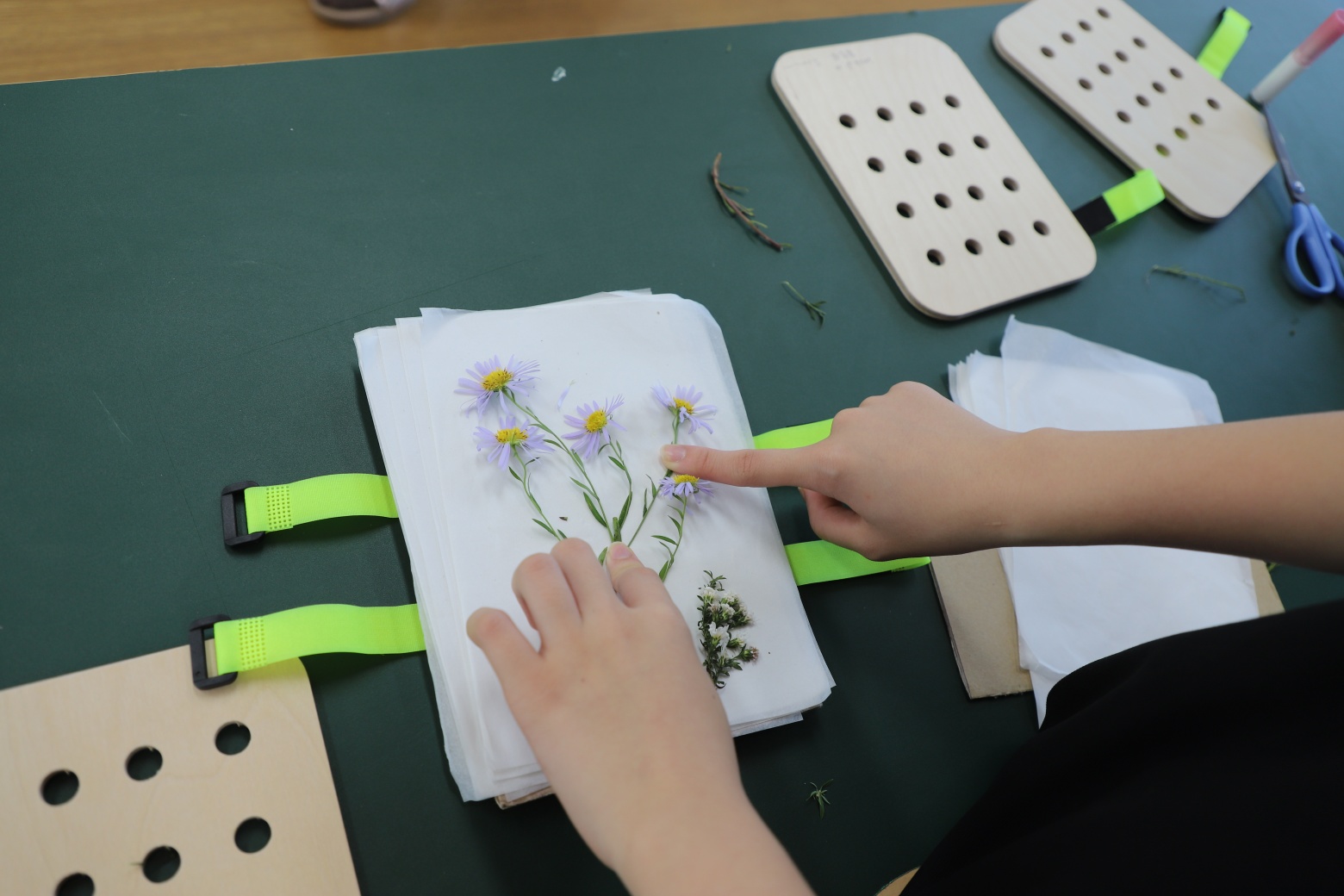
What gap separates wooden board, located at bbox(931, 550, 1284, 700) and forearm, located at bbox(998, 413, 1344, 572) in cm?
14

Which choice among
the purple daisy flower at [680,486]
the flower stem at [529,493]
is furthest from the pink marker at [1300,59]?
the flower stem at [529,493]

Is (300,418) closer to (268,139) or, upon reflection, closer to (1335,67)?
(268,139)

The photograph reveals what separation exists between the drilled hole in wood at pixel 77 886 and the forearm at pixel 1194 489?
0.65 m

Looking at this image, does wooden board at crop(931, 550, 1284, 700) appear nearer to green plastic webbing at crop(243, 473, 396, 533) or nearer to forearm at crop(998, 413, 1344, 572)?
forearm at crop(998, 413, 1344, 572)

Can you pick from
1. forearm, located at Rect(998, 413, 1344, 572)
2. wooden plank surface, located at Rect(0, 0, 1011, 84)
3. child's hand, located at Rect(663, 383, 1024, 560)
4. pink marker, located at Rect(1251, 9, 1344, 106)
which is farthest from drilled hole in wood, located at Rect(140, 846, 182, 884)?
pink marker, located at Rect(1251, 9, 1344, 106)

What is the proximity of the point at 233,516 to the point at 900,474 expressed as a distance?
51 cm

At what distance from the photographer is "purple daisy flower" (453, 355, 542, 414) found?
0.66m

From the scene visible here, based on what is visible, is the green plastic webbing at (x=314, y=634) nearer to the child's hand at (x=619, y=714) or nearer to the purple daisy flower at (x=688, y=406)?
the child's hand at (x=619, y=714)

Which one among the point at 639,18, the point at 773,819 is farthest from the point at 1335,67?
the point at 773,819

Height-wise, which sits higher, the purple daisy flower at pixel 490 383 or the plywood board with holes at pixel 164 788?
the purple daisy flower at pixel 490 383

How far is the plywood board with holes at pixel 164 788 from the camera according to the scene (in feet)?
1.63

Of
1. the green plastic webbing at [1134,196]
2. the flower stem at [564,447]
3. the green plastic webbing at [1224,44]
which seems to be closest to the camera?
the flower stem at [564,447]

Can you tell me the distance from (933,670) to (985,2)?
1031 millimetres

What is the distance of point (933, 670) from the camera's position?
0.71 metres
